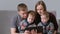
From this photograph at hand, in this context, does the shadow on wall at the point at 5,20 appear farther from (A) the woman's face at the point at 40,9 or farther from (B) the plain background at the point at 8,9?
(A) the woman's face at the point at 40,9

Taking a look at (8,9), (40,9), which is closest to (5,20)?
(8,9)

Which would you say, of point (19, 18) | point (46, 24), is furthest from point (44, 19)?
point (19, 18)

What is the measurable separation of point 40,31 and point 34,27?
0.13 feet

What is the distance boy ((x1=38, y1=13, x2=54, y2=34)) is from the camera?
1.79ft

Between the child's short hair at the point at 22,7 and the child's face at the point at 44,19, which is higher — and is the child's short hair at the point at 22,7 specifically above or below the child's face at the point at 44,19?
above

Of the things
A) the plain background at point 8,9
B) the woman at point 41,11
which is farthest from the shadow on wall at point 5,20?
the woman at point 41,11

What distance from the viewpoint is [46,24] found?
21.6 inches

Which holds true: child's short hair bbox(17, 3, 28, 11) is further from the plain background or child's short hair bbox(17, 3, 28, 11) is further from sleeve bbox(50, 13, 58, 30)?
sleeve bbox(50, 13, 58, 30)

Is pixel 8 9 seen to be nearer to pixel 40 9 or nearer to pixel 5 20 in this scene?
pixel 5 20

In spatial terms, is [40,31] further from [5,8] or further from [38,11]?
[5,8]

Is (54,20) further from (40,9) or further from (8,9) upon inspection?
(8,9)

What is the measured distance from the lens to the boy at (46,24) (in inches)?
21.5

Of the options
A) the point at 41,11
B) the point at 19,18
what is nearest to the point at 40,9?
the point at 41,11

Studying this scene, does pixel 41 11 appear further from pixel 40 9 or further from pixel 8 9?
pixel 8 9
